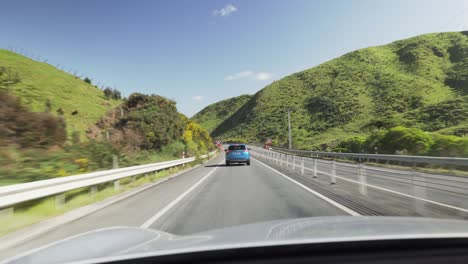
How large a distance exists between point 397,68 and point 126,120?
97276 millimetres

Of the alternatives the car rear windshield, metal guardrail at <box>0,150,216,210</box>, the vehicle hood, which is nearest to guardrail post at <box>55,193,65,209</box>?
metal guardrail at <box>0,150,216,210</box>

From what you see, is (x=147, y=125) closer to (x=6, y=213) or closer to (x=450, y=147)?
(x=450, y=147)

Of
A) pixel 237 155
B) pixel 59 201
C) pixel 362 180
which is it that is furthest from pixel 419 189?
pixel 237 155

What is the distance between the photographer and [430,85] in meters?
92.3

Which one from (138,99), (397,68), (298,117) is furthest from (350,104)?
(138,99)

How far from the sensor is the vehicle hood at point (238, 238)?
2.68 m

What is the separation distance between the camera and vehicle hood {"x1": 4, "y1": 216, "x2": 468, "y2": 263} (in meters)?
2.68

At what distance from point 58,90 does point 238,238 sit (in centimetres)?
6317

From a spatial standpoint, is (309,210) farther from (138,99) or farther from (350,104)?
(350,104)

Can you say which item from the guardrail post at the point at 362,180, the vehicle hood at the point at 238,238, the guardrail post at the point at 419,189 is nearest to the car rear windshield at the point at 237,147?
the guardrail post at the point at 362,180

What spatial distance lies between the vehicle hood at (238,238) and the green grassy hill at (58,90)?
40.4 metres

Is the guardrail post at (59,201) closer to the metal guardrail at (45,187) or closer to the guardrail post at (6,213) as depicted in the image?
the metal guardrail at (45,187)

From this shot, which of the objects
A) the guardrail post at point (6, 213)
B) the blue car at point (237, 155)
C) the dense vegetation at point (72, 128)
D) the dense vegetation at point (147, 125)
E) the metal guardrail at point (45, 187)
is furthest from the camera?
the blue car at point (237, 155)

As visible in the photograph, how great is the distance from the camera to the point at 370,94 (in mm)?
99000
